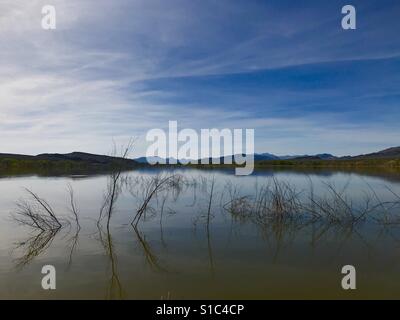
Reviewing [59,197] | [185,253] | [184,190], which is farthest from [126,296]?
[184,190]

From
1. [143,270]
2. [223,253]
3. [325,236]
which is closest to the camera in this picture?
[143,270]

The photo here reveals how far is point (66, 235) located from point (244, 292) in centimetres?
493

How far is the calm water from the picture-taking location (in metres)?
5.09

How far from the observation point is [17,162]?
4831 cm

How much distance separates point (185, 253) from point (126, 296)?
2139 mm

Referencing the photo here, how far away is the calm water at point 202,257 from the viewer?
16.7 feet

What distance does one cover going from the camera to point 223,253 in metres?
6.86

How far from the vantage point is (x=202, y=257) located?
→ 6.64m

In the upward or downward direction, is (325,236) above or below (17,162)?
below

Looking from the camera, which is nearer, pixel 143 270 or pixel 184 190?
pixel 143 270
